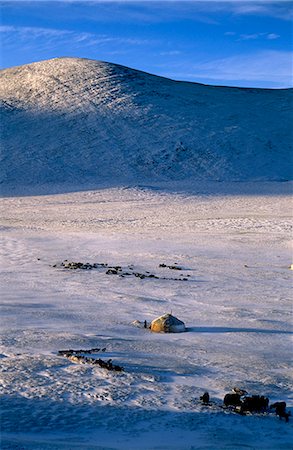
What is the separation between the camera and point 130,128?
49.1 metres

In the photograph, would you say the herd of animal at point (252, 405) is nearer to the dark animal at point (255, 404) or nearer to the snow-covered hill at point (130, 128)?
the dark animal at point (255, 404)

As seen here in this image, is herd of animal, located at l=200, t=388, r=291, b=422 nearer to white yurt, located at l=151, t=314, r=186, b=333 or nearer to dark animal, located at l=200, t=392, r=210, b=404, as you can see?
dark animal, located at l=200, t=392, r=210, b=404

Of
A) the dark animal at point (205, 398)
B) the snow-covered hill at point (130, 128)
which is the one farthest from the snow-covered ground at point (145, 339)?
the snow-covered hill at point (130, 128)

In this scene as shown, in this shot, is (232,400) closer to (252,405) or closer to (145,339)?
(252,405)

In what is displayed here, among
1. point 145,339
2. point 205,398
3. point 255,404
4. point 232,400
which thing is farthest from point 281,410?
Result: point 145,339

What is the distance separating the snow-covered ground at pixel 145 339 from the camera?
5023 millimetres

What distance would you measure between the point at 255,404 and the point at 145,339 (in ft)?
8.41

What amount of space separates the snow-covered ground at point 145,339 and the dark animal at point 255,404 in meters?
0.13

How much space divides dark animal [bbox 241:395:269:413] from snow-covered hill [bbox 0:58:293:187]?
3533 centimetres

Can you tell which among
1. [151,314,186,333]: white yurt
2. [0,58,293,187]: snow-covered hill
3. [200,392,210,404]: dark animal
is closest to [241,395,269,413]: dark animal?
[200,392,210,404]: dark animal

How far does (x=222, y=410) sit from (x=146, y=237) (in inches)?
554

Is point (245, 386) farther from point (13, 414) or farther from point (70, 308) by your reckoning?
point (70, 308)

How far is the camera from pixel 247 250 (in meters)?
16.4

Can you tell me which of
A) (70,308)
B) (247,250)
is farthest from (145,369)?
(247,250)
